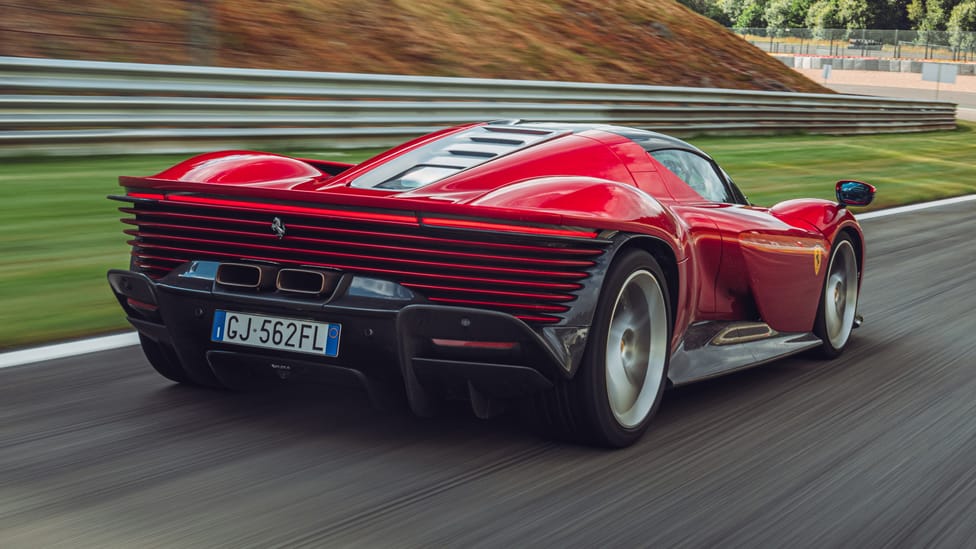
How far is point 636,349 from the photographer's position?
413cm

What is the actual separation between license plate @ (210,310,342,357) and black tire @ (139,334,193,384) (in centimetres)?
59

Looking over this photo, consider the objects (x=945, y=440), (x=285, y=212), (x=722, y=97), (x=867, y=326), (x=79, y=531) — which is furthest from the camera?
(x=722, y=97)

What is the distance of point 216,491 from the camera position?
340 centimetres

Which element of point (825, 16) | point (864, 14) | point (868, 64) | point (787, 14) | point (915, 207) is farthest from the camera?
point (787, 14)

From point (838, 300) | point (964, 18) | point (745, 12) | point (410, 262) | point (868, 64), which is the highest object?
point (745, 12)

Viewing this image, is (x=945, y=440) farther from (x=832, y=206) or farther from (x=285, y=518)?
(x=285, y=518)

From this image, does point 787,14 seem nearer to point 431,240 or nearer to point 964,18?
point 964,18

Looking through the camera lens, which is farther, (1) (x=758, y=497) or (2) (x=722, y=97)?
(2) (x=722, y=97)

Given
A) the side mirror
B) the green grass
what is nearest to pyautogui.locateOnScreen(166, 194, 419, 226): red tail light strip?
the green grass

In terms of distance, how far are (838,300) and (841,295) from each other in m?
0.04

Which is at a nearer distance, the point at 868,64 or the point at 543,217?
the point at 543,217

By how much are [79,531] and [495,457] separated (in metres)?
1.33

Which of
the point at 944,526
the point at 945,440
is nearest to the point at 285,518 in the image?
the point at 944,526

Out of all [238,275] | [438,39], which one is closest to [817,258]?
[238,275]
